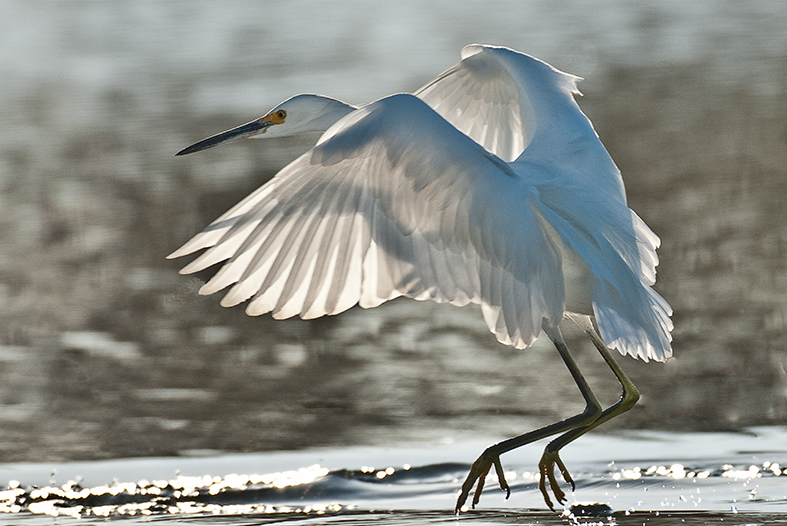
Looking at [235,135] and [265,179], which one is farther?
[265,179]

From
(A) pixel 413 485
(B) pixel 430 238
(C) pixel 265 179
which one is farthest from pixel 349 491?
(C) pixel 265 179

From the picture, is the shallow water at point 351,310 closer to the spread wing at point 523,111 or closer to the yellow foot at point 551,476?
the yellow foot at point 551,476

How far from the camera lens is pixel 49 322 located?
6301 mm

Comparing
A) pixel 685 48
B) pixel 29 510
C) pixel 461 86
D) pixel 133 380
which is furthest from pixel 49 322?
pixel 685 48

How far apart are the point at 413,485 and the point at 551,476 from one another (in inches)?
25.0

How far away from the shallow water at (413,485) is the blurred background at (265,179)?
0.18m

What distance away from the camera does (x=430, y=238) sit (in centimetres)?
371

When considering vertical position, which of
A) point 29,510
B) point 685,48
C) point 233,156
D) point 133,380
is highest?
point 685,48

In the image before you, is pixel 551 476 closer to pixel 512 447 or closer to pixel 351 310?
pixel 512 447

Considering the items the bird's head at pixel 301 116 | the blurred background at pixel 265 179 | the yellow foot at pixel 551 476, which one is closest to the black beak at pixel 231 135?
the bird's head at pixel 301 116

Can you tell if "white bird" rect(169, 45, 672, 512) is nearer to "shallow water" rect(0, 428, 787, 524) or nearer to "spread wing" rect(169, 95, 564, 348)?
"spread wing" rect(169, 95, 564, 348)

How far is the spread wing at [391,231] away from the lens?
3.56m

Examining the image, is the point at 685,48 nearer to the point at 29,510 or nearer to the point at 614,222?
the point at 614,222

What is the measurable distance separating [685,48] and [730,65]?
429 millimetres
